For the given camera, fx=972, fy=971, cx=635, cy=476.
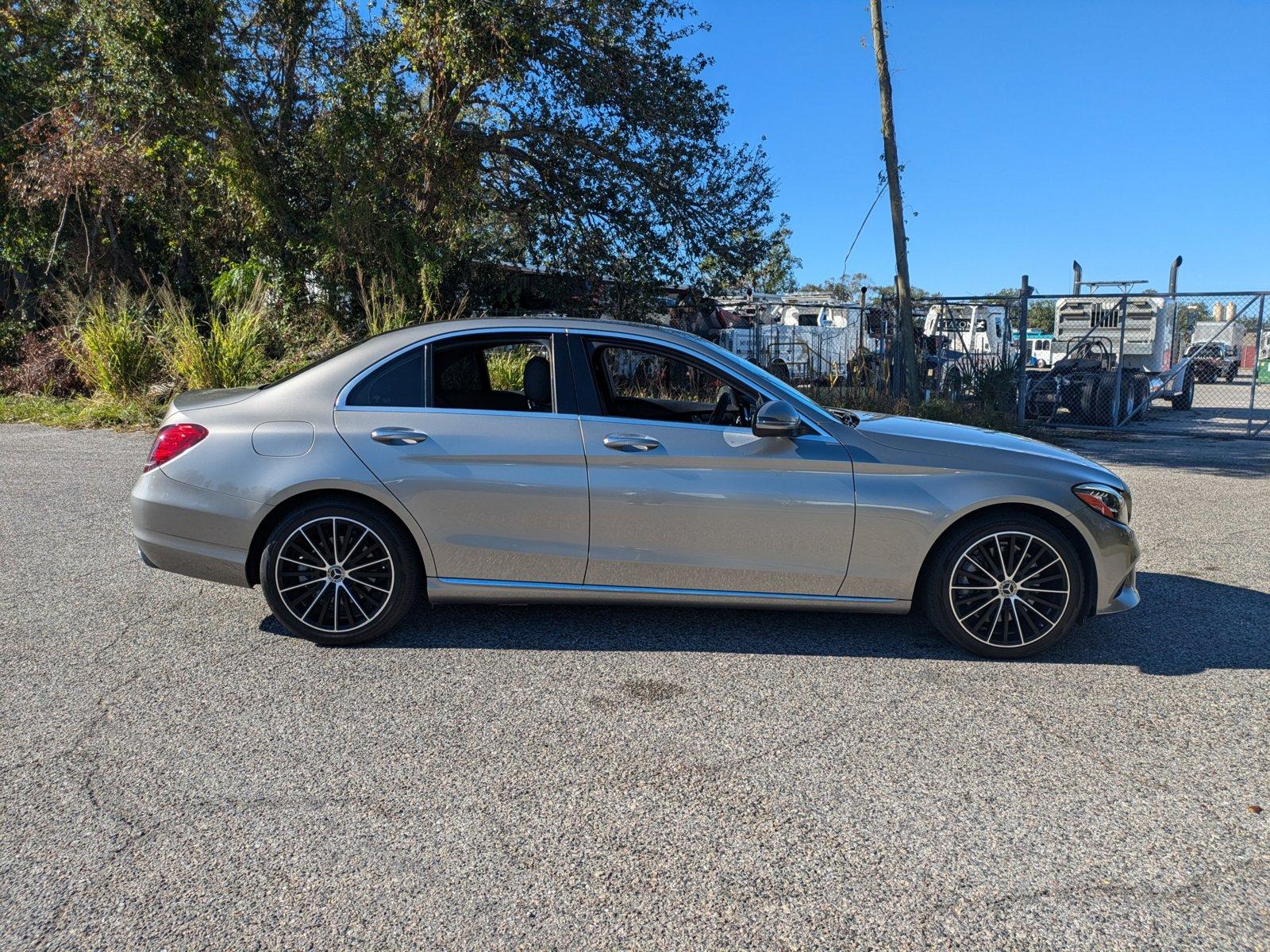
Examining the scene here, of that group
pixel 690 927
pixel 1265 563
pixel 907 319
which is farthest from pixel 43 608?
pixel 907 319

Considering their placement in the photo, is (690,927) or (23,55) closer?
(690,927)

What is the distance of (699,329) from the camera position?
1912 cm

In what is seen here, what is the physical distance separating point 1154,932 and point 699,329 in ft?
55.9

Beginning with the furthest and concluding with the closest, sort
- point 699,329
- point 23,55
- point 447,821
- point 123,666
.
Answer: point 699,329, point 23,55, point 123,666, point 447,821

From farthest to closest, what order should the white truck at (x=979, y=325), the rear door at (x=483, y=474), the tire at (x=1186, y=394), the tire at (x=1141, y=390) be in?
the white truck at (x=979, y=325) → the tire at (x=1186, y=394) → the tire at (x=1141, y=390) → the rear door at (x=483, y=474)

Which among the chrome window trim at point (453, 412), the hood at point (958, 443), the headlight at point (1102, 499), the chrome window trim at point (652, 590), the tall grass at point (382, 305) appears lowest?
the chrome window trim at point (652, 590)

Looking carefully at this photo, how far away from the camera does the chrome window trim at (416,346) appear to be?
4.81 m

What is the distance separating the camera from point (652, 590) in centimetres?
474

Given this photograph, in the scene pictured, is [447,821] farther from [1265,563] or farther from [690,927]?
[1265,563]

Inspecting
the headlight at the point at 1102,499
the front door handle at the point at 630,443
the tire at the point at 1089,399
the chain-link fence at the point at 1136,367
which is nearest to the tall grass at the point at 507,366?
the front door handle at the point at 630,443

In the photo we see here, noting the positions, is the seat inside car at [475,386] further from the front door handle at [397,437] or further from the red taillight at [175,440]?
the red taillight at [175,440]

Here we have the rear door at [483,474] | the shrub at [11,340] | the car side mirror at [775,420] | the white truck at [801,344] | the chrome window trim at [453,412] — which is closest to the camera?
the car side mirror at [775,420]

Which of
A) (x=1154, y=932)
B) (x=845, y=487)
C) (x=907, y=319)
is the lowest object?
(x=1154, y=932)

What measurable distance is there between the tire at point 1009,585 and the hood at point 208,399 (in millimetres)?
3623
